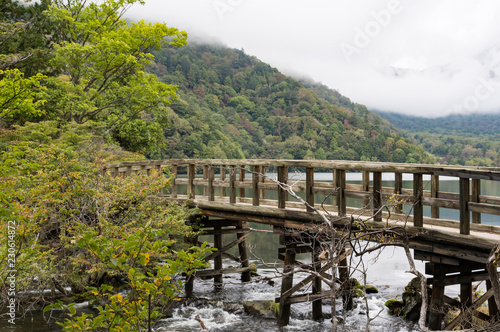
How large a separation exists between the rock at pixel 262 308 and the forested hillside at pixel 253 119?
43390 mm

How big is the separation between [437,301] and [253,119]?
110m

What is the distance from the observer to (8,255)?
698 centimetres

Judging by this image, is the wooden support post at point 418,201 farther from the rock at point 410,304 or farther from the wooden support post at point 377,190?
the rock at point 410,304

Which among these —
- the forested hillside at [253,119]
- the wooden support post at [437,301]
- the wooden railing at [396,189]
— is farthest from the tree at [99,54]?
the forested hillside at [253,119]

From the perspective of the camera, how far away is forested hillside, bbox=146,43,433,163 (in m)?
69.3

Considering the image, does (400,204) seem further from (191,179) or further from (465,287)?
(191,179)

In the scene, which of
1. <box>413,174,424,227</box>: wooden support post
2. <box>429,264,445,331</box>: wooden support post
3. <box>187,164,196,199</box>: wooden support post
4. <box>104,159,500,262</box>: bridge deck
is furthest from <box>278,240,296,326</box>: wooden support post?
<box>187,164,196,199</box>: wooden support post

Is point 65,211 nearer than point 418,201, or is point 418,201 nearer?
point 418,201

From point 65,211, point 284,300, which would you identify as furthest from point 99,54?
point 284,300

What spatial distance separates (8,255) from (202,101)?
11106 cm

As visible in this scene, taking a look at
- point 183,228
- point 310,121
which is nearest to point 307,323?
point 183,228

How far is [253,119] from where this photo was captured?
117062mm

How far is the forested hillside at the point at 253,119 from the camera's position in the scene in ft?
227

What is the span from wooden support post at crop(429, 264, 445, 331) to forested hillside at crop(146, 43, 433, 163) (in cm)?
4871
